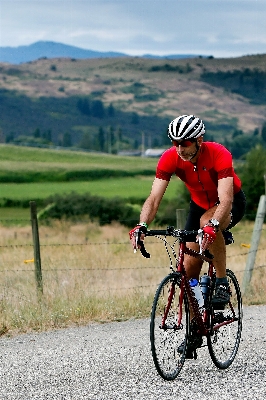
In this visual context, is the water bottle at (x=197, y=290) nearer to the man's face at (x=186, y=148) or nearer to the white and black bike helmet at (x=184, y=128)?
the man's face at (x=186, y=148)

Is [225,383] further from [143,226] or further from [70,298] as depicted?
[70,298]

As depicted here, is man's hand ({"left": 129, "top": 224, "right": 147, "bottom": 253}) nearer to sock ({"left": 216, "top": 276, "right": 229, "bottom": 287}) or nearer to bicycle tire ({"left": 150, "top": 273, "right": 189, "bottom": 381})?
bicycle tire ({"left": 150, "top": 273, "right": 189, "bottom": 381})

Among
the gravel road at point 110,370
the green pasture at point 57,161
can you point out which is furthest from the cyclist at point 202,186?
the green pasture at point 57,161

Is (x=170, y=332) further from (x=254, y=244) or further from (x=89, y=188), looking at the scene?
(x=89, y=188)

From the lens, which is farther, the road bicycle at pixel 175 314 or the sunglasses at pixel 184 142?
the sunglasses at pixel 184 142

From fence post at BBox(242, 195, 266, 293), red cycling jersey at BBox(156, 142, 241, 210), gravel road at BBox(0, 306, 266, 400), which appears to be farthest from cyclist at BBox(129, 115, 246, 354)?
fence post at BBox(242, 195, 266, 293)

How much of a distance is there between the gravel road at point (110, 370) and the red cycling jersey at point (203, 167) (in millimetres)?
1572

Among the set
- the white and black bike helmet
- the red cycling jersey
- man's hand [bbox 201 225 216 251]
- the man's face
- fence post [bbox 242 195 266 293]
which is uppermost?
the white and black bike helmet

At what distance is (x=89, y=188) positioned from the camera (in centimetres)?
10756

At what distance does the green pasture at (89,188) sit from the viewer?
93.2m

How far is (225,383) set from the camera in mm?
6371

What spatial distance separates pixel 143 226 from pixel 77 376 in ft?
4.46

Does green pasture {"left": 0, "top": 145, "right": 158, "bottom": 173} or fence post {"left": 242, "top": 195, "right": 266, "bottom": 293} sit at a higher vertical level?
fence post {"left": 242, "top": 195, "right": 266, "bottom": 293}

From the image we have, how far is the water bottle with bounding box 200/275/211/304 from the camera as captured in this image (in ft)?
22.2
